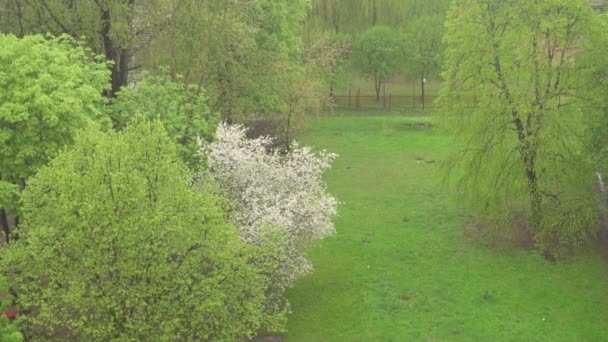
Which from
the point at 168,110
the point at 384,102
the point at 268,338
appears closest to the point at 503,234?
the point at 268,338

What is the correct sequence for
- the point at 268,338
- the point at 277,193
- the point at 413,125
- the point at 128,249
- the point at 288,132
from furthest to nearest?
the point at 413,125 < the point at 288,132 < the point at 277,193 < the point at 268,338 < the point at 128,249

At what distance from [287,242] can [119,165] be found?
6.80 m

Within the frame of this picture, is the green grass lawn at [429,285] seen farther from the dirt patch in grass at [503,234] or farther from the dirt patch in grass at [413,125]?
the dirt patch in grass at [413,125]

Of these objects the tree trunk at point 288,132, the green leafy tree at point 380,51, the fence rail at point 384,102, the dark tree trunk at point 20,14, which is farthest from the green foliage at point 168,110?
the fence rail at point 384,102

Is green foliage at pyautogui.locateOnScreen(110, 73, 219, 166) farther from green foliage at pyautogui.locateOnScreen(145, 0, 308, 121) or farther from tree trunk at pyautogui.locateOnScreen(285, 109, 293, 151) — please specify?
tree trunk at pyautogui.locateOnScreen(285, 109, 293, 151)

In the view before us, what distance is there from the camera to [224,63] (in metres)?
34.5

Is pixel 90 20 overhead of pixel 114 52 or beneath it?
overhead

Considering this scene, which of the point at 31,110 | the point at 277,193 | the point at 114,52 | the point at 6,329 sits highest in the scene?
the point at 114,52

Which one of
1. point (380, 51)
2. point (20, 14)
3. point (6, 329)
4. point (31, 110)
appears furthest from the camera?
point (380, 51)

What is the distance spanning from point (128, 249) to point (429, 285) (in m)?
13.6

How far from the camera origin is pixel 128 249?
1689 centimetres

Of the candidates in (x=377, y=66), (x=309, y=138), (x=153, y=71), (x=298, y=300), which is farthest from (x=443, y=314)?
(x=377, y=66)

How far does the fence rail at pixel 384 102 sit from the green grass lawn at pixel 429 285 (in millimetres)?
26606

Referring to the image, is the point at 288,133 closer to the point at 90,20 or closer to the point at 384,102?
the point at 90,20
